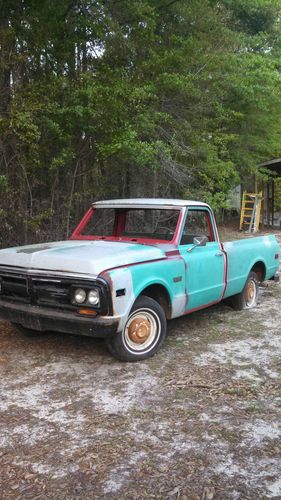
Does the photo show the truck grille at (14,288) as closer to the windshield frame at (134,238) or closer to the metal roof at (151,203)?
the windshield frame at (134,238)

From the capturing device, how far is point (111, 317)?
4105mm

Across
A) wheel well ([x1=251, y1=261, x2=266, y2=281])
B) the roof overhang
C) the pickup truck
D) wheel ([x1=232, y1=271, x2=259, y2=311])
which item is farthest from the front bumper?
the roof overhang

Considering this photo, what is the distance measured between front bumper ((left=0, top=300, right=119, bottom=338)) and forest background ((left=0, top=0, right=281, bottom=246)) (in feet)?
12.0

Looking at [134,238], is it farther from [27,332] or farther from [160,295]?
[27,332]

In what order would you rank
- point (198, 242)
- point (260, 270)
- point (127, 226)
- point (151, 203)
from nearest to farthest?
1. point (198, 242)
2. point (151, 203)
3. point (127, 226)
4. point (260, 270)

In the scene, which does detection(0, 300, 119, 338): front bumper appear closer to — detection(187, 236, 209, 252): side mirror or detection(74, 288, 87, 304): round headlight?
detection(74, 288, 87, 304): round headlight

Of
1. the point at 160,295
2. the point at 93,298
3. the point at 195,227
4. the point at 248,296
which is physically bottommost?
the point at 248,296

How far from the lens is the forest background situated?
7996 millimetres

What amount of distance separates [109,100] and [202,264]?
430 centimetres

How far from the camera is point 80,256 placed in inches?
173

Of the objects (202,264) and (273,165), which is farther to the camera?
(273,165)

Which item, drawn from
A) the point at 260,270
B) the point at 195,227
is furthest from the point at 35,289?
the point at 260,270

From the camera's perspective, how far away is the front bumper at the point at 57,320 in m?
4.10

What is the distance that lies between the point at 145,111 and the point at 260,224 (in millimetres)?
13713
